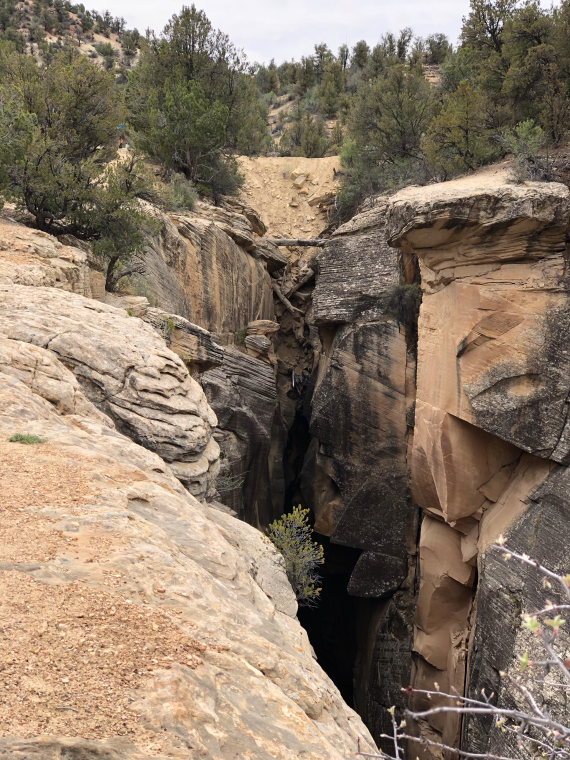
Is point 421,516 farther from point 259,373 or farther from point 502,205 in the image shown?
point 502,205

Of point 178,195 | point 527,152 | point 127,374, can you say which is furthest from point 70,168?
point 527,152

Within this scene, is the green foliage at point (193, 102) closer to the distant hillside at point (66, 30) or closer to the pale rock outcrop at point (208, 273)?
the pale rock outcrop at point (208, 273)

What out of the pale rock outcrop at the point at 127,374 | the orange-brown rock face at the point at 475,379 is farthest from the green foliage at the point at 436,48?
the pale rock outcrop at the point at 127,374

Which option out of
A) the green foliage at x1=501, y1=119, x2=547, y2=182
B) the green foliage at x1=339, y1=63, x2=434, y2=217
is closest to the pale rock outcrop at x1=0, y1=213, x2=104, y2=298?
the green foliage at x1=501, y1=119, x2=547, y2=182

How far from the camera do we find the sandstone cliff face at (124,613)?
9.77 feet

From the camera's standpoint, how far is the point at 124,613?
3.76 meters

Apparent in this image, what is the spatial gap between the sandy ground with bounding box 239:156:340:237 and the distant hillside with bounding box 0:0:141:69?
1895cm

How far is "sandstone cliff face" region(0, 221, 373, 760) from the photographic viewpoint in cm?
298

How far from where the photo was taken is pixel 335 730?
4316 millimetres

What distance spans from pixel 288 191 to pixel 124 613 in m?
28.8

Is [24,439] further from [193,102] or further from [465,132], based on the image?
[193,102]

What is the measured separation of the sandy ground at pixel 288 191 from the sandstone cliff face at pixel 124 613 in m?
21.5

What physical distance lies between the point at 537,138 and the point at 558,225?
5.10 m

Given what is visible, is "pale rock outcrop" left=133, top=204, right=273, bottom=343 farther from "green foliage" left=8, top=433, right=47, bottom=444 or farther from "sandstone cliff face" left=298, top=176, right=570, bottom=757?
"green foliage" left=8, top=433, right=47, bottom=444
